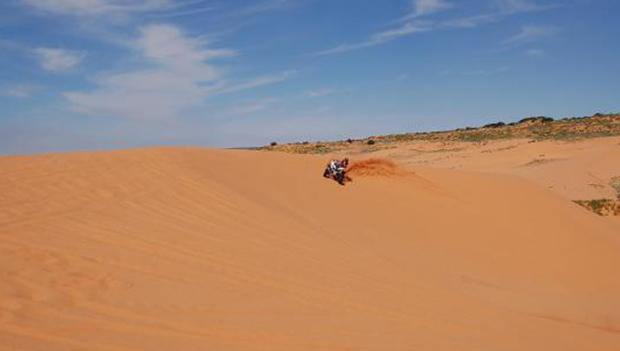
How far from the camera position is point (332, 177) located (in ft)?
40.0

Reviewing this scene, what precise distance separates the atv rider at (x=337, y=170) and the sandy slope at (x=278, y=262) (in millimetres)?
367

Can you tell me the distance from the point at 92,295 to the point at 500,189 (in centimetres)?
1052

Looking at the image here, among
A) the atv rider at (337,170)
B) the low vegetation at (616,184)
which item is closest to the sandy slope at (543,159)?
the low vegetation at (616,184)

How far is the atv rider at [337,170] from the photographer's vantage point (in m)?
12.0

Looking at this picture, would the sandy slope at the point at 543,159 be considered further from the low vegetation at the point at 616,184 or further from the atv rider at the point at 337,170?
the atv rider at the point at 337,170

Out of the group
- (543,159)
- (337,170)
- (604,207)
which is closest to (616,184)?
(604,207)

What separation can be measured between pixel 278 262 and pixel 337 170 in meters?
6.31

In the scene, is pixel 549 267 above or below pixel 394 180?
below

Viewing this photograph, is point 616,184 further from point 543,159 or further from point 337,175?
point 337,175

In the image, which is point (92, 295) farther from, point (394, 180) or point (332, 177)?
point (394, 180)

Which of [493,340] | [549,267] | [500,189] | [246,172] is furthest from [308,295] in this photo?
[500,189]

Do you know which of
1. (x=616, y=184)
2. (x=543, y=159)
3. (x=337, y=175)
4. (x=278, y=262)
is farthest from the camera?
(x=543, y=159)

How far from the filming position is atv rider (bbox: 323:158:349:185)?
1200cm

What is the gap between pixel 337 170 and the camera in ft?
39.7
